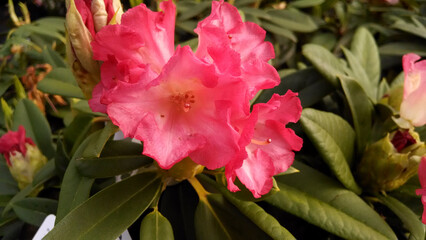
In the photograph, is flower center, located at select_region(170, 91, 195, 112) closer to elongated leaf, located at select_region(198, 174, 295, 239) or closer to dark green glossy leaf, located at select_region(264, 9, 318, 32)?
elongated leaf, located at select_region(198, 174, 295, 239)

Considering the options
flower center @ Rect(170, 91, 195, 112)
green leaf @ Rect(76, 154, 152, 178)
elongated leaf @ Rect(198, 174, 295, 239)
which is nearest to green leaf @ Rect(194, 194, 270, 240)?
elongated leaf @ Rect(198, 174, 295, 239)

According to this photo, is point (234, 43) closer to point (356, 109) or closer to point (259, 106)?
point (259, 106)

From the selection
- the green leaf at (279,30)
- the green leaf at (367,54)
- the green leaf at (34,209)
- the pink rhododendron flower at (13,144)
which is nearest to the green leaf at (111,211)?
the green leaf at (34,209)

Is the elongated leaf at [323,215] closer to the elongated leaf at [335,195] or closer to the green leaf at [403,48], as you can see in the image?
the elongated leaf at [335,195]

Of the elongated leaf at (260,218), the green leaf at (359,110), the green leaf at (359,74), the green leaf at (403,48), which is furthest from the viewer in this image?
the green leaf at (403,48)

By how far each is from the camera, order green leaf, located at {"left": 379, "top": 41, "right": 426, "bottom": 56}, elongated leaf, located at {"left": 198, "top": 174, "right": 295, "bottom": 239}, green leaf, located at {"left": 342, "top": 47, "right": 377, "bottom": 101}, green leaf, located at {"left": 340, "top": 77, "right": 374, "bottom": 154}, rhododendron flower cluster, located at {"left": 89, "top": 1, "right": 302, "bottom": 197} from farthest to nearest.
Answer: green leaf, located at {"left": 379, "top": 41, "right": 426, "bottom": 56} → green leaf, located at {"left": 342, "top": 47, "right": 377, "bottom": 101} → green leaf, located at {"left": 340, "top": 77, "right": 374, "bottom": 154} → elongated leaf, located at {"left": 198, "top": 174, "right": 295, "bottom": 239} → rhododendron flower cluster, located at {"left": 89, "top": 1, "right": 302, "bottom": 197}

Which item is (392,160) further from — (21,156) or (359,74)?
(21,156)
